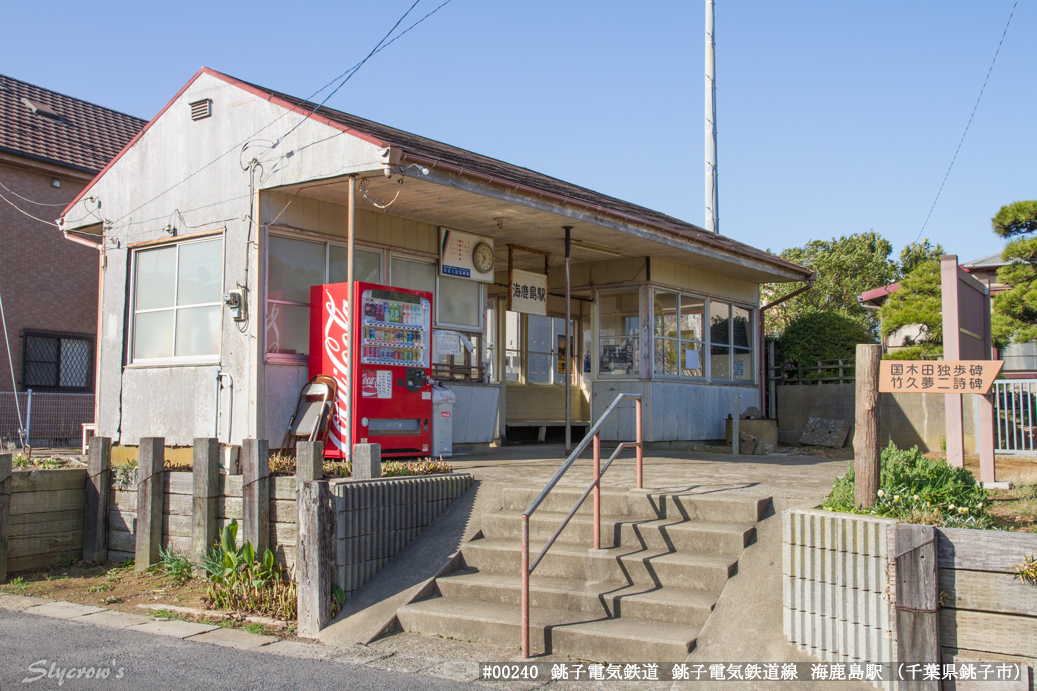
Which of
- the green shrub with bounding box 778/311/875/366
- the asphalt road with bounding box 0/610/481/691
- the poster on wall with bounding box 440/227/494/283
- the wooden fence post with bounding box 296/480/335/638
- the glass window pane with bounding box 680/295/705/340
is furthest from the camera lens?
the green shrub with bounding box 778/311/875/366

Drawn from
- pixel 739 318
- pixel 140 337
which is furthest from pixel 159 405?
pixel 739 318

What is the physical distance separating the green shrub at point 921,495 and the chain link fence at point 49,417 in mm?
13629

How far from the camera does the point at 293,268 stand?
401 inches

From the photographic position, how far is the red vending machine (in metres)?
9.38

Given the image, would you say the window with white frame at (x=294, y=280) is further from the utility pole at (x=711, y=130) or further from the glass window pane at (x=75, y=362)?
the utility pole at (x=711, y=130)

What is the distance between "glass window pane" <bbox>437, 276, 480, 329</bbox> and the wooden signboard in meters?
6.80

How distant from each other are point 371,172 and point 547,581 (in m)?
4.56

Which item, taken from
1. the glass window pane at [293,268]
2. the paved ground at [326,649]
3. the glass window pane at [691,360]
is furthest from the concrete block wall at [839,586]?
the glass window pane at [691,360]

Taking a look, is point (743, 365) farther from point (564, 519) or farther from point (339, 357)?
point (564, 519)

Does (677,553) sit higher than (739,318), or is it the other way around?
(739,318)

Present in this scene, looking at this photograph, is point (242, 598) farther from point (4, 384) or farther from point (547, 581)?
point (4, 384)

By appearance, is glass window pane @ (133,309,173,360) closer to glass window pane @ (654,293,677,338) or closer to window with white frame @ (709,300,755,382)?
glass window pane @ (654,293,677,338)

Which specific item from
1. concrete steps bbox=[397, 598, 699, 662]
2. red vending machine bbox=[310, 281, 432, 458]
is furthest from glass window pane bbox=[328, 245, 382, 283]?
concrete steps bbox=[397, 598, 699, 662]

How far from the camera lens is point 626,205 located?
1620 centimetres
